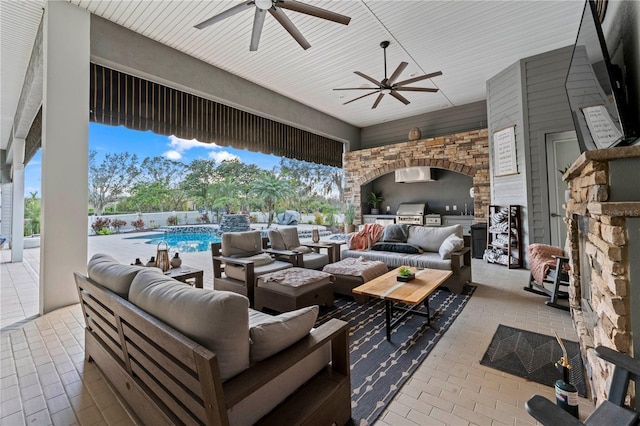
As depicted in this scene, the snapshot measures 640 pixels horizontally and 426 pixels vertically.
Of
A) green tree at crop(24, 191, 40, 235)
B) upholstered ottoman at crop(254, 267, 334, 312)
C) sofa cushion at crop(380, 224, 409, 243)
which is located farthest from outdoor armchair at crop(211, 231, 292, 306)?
green tree at crop(24, 191, 40, 235)

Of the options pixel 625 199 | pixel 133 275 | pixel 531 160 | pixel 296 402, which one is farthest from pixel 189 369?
pixel 531 160

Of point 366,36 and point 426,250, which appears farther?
point 426,250

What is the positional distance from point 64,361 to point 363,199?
24.3 ft

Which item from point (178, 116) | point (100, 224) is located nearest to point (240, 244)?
point (178, 116)

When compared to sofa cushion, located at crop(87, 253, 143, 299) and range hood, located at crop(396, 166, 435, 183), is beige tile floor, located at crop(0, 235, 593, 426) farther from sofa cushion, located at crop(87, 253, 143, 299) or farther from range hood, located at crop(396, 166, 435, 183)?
range hood, located at crop(396, 166, 435, 183)

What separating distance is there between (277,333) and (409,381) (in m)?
1.22

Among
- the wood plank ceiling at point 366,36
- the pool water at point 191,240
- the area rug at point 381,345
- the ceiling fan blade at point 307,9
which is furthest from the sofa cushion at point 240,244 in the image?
the pool water at point 191,240

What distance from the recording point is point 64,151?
3289 mm

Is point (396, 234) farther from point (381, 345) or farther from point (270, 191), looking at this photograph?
point (270, 191)

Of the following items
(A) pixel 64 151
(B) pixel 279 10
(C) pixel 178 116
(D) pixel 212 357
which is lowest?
(D) pixel 212 357

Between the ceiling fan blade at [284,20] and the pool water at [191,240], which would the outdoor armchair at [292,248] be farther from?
the pool water at [191,240]

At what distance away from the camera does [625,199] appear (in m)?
1.14

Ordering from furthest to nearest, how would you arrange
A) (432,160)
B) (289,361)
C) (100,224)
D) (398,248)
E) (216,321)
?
(432,160), (100,224), (398,248), (289,361), (216,321)

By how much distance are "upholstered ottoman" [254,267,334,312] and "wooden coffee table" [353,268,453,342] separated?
0.54 m
